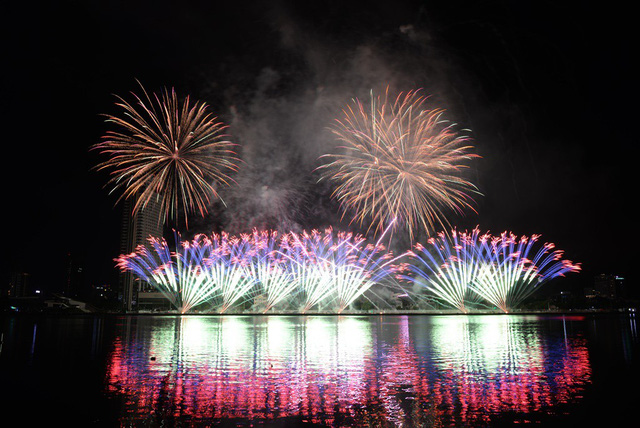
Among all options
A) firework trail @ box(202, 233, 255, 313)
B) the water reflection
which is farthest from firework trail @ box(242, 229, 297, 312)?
the water reflection

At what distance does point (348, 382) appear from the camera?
16.8 meters

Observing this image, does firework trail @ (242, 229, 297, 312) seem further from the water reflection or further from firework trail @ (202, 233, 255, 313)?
the water reflection

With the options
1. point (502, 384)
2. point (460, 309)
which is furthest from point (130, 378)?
point (460, 309)

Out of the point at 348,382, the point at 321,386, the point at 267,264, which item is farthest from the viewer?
the point at 267,264

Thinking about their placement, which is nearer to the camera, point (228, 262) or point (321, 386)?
point (321, 386)

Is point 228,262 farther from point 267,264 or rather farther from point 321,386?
point 321,386

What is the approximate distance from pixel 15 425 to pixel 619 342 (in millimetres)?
34600

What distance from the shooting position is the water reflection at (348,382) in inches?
498

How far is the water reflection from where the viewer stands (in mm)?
12641

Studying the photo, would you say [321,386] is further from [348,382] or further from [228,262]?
[228,262]

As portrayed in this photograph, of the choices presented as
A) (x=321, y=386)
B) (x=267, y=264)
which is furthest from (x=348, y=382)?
(x=267, y=264)

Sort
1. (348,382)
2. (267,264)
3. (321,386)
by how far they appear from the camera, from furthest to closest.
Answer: (267,264) → (348,382) → (321,386)

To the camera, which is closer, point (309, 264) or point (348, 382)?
point (348, 382)

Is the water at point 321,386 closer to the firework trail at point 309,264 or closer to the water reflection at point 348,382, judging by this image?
the water reflection at point 348,382
